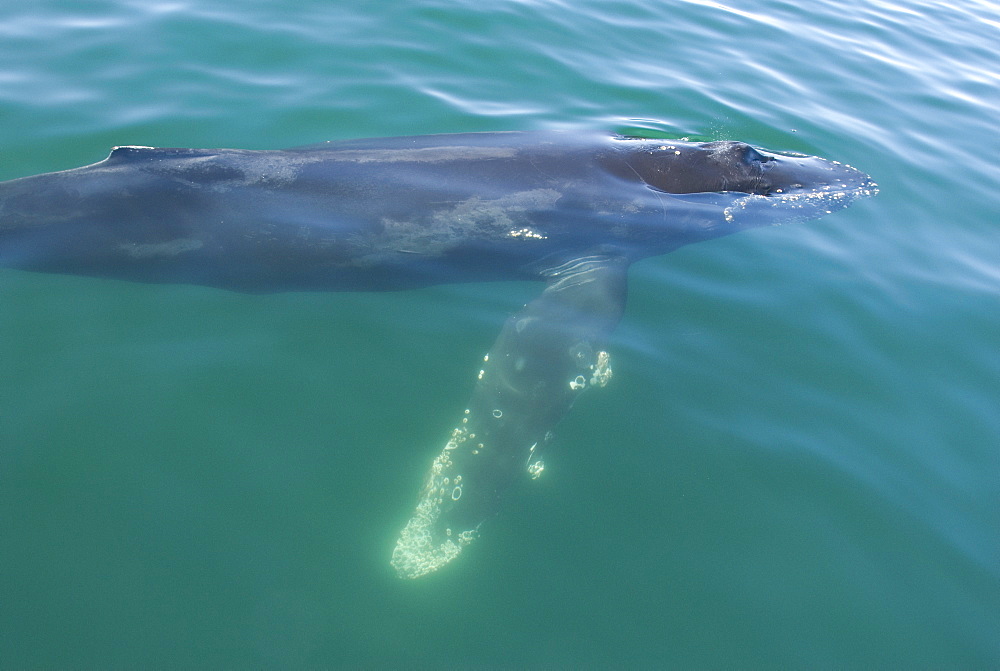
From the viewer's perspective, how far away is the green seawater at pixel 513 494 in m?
5.20

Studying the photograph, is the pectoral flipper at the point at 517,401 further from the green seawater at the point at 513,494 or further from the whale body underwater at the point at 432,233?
the green seawater at the point at 513,494

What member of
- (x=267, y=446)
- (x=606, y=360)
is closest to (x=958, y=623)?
(x=606, y=360)

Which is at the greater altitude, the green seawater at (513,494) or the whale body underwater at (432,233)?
the whale body underwater at (432,233)

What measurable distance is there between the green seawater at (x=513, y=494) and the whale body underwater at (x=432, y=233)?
0.26 metres

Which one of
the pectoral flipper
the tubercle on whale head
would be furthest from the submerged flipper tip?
the tubercle on whale head

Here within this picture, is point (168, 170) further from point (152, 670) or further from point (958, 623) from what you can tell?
point (958, 623)

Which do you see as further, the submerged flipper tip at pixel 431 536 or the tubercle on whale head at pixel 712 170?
the tubercle on whale head at pixel 712 170

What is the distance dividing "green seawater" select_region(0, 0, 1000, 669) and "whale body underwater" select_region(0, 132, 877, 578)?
256 millimetres

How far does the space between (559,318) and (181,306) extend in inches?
166

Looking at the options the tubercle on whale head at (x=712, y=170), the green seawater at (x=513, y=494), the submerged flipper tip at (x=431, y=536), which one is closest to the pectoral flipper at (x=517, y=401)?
the submerged flipper tip at (x=431, y=536)

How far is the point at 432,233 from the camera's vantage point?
8.03 metres

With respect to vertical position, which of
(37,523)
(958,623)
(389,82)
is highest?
(389,82)

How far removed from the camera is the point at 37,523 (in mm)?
5480

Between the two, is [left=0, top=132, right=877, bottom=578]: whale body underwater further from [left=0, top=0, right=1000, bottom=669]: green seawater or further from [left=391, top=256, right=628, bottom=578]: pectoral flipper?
[left=0, top=0, right=1000, bottom=669]: green seawater
